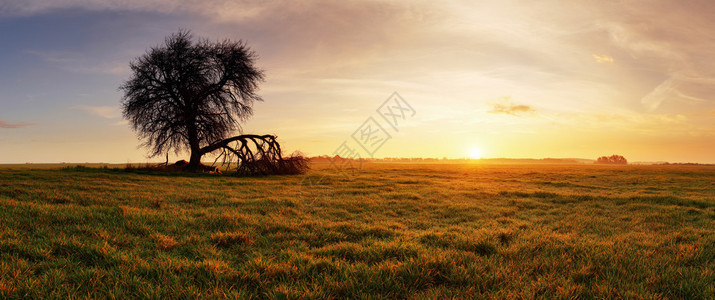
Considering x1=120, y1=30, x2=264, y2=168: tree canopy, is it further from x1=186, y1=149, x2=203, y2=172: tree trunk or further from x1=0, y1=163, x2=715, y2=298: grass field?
x1=0, y1=163, x2=715, y2=298: grass field

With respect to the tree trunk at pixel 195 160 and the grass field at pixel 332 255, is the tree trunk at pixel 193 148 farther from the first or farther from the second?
the grass field at pixel 332 255

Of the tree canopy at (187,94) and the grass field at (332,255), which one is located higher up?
the tree canopy at (187,94)

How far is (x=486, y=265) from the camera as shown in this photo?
15.4ft

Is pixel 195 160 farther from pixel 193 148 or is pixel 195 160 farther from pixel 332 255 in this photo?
pixel 332 255

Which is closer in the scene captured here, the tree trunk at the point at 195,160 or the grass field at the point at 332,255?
the grass field at the point at 332,255

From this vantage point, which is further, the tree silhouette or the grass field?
the tree silhouette

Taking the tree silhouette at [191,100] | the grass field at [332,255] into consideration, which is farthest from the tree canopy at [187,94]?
the grass field at [332,255]

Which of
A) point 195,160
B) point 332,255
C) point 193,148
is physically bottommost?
point 332,255

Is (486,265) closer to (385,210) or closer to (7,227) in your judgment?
(385,210)

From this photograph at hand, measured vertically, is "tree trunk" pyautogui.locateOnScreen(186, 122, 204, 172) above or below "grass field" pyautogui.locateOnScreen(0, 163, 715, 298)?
above

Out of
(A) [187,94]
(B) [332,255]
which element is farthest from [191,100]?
(B) [332,255]

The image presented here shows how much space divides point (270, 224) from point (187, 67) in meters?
22.1

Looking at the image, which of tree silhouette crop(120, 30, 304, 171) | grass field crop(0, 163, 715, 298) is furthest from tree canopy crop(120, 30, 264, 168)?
grass field crop(0, 163, 715, 298)

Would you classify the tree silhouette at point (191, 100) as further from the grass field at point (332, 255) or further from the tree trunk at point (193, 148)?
the grass field at point (332, 255)
